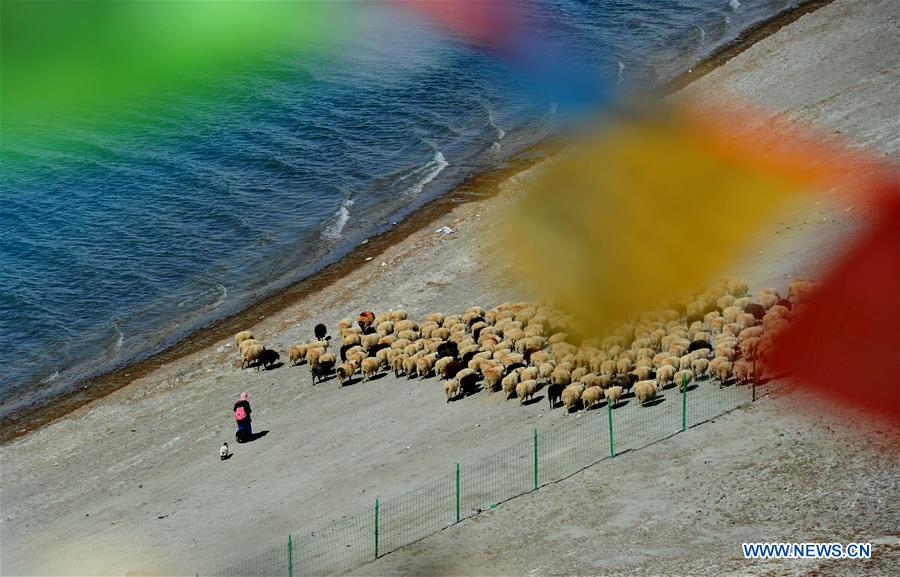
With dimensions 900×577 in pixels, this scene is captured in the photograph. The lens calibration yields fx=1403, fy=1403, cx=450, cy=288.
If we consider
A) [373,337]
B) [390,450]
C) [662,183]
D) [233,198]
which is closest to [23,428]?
[373,337]

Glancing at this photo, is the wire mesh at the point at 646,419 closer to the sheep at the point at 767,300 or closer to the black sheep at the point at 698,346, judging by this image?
the black sheep at the point at 698,346

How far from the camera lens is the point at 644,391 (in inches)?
1410

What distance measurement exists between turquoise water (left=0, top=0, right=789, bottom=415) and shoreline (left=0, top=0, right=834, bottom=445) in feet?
2.53

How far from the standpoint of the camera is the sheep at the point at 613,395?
36.1 metres

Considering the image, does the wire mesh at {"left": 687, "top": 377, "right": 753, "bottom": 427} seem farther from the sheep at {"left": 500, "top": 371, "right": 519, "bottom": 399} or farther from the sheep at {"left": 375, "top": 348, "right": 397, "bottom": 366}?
the sheep at {"left": 375, "top": 348, "right": 397, "bottom": 366}

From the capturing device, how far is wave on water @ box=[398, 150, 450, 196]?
61562mm

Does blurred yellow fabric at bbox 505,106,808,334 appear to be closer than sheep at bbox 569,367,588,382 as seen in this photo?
No

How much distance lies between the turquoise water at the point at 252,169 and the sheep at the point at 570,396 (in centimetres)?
1896

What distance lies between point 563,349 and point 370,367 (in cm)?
585

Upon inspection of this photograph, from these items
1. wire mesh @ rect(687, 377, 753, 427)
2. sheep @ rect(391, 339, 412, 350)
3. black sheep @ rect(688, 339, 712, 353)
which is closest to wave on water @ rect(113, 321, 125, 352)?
sheep @ rect(391, 339, 412, 350)

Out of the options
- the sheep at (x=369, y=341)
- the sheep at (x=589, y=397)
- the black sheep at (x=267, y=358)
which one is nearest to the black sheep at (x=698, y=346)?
the sheep at (x=589, y=397)

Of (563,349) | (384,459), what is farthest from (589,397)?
(384,459)

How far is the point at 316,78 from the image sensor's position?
78312 millimetres

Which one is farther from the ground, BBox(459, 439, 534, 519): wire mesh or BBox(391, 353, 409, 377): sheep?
BBox(391, 353, 409, 377): sheep
